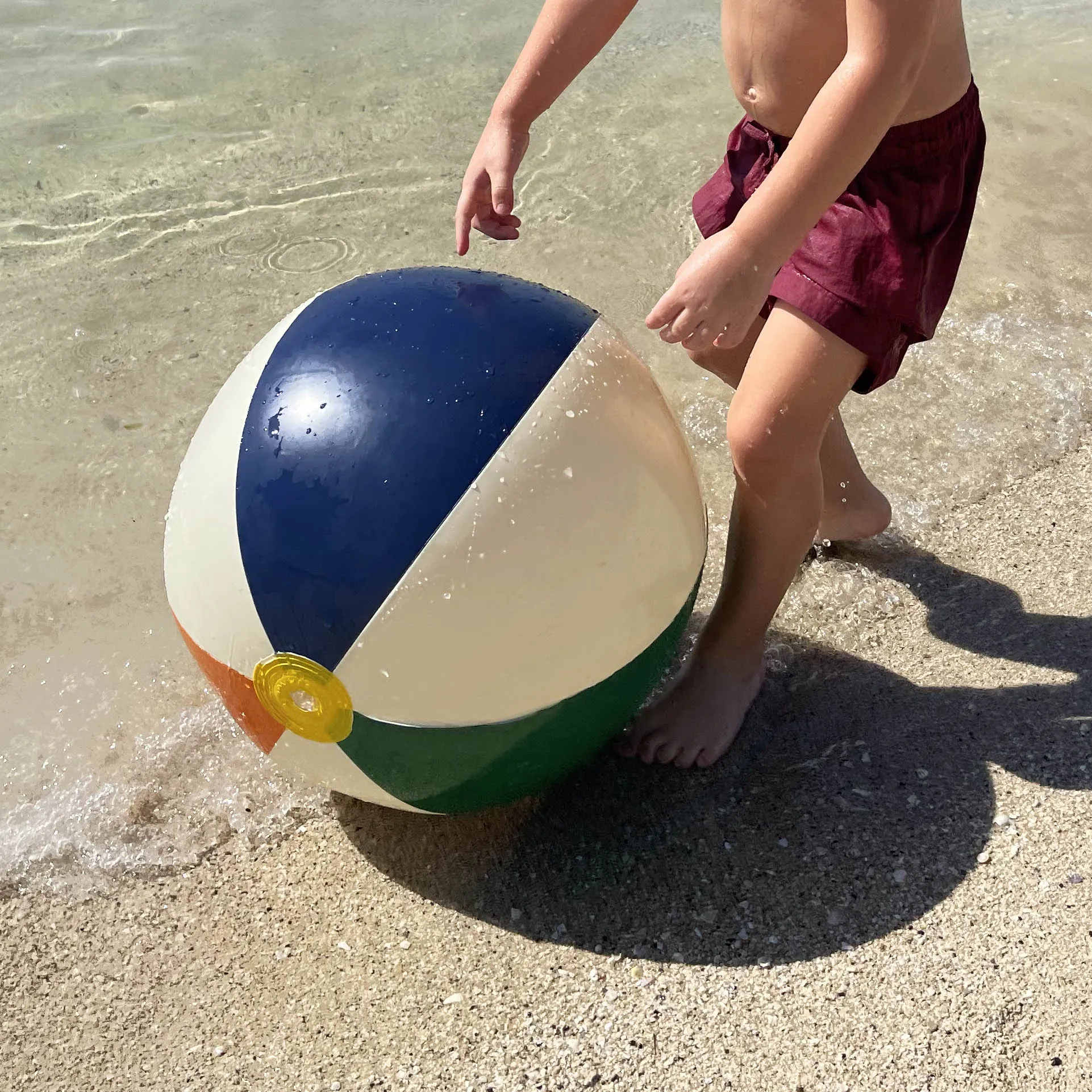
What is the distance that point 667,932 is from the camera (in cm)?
219

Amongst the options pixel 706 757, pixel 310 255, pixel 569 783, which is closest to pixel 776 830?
pixel 706 757

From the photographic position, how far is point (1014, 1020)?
1.92 meters

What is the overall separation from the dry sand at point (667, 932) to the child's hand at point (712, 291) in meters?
0.97

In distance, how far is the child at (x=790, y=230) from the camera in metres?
2.01

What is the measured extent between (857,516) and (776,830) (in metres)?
0.99

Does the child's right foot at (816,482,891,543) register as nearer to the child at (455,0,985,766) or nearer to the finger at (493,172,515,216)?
the child at (455,0,985,766)

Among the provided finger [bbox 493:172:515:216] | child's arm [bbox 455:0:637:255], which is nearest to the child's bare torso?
child's arm [bbox 455:0:637:255]

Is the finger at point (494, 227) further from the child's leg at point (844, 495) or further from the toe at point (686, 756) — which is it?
the toe at point (686, 756)

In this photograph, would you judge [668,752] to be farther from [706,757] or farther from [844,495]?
[844,495]

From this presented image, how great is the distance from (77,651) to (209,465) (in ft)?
3.72

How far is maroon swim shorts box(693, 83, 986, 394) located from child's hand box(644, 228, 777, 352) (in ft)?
1.19

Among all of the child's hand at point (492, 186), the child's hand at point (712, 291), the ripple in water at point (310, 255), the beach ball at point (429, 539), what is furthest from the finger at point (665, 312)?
the ripple in water at point (310, 255)

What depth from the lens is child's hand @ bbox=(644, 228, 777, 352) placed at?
2000mm

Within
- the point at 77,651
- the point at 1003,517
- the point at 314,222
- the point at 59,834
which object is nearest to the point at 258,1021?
the point at 59,834
